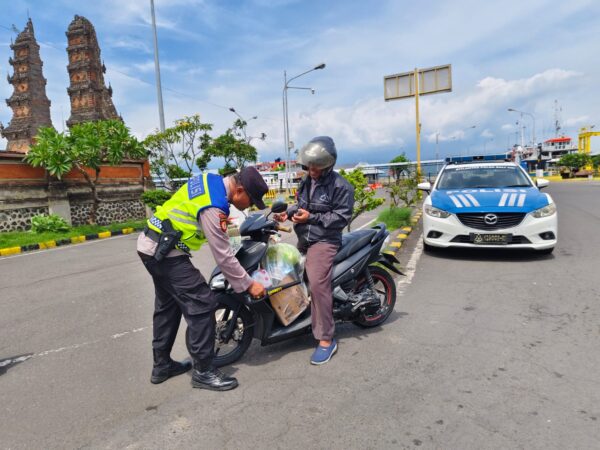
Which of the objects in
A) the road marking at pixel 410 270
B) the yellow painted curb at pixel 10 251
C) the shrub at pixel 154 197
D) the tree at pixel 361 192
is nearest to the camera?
the road marking at pixel 410 270

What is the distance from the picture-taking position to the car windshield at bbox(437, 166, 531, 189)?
7168mm

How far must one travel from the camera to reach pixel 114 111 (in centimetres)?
5009

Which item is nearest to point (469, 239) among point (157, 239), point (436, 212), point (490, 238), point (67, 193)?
point (490, 238)

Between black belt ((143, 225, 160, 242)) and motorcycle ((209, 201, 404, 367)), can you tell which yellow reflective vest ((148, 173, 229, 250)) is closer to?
black belt ((143, 225, 160, 242))

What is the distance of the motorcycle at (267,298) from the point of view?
314cm

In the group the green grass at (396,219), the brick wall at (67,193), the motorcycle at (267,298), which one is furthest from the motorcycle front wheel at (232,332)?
the brick wall at (67,193)

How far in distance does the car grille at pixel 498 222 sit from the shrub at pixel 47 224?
39.2 ft

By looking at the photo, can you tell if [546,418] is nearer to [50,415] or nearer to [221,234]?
[221,234]

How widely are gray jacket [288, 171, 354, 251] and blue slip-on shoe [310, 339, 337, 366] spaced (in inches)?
32.8

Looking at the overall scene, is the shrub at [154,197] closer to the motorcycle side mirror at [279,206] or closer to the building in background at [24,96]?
the motorcycle side mirror at [279,206]

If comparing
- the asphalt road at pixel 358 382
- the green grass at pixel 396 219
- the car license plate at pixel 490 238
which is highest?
the car license plate at pixel 490 238

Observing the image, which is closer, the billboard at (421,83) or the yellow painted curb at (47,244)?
the yellow painted curb at (47,244)

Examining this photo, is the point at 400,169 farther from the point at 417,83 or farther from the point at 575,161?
the point at 575,161

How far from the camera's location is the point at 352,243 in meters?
3.67
